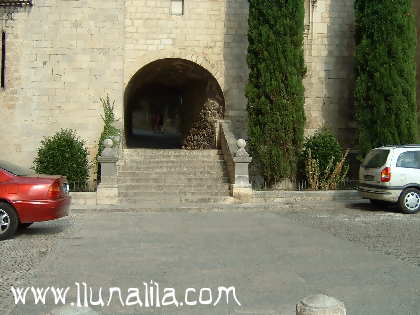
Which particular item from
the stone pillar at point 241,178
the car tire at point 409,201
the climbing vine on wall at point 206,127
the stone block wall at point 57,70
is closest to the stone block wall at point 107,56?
the stone block wall at point 57,70

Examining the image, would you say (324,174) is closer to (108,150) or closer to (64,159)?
(108,150)

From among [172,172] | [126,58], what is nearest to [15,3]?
[126,58]

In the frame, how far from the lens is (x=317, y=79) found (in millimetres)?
16344

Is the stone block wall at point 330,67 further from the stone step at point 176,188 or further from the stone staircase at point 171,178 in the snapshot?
the stone step at point 176,188

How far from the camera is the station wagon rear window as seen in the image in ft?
37.9

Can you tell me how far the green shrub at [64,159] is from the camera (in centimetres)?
1337

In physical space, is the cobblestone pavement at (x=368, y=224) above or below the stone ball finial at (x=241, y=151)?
below

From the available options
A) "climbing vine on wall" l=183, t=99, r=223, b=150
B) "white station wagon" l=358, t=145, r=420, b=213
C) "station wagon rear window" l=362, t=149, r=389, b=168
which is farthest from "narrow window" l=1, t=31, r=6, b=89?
"white station wagon" l=358, t=145, r=420, b=213

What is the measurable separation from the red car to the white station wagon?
7260 mm

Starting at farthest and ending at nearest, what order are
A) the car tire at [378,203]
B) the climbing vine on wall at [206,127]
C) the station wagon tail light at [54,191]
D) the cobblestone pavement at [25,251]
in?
the climbing vine on wall at [206,127] → the car tire at [378,203] → the station wagon tail light at [54,191] → the cobblestone pavement at [25,251]

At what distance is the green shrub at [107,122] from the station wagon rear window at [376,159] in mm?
6984

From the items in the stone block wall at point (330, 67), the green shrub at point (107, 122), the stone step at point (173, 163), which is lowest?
the stone step at point (173, 163)

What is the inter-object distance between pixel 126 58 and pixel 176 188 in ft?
16.8

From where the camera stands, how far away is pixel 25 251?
677cm
